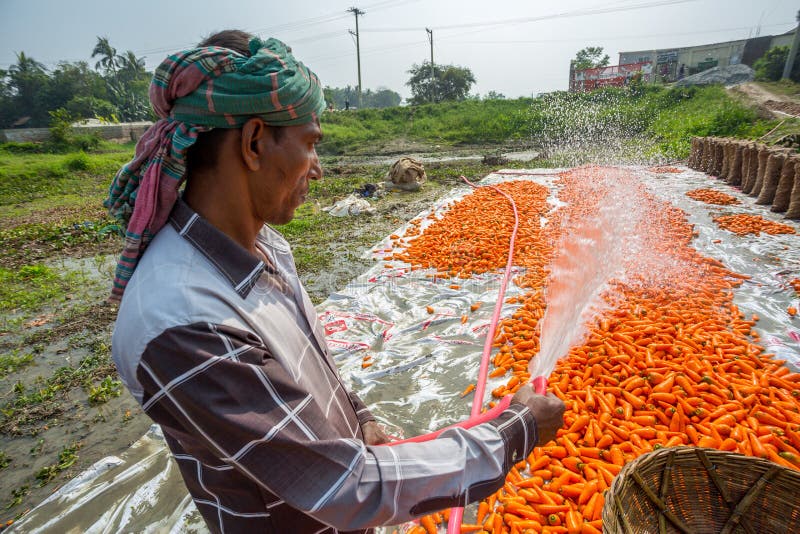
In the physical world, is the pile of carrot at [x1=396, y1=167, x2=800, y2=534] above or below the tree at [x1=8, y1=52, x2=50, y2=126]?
below

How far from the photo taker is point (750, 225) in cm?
640

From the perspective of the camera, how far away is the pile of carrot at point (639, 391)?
2.24 meters

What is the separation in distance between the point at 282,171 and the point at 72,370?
4.41 m

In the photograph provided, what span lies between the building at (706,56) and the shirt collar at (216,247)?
43.2 meters

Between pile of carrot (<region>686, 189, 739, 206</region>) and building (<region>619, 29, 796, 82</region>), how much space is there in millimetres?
33209

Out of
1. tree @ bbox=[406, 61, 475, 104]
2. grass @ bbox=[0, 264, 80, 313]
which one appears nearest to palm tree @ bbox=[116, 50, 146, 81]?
tree @ bbox=[406, 61, 475, 104]

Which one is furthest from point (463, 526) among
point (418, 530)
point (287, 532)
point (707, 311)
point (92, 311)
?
point (92, 311)

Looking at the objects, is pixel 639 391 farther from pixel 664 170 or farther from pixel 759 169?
pixel 664 170

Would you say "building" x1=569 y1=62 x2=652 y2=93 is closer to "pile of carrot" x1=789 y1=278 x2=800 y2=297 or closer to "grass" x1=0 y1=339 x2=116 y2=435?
"pile of carrot" x1=789 y1=278 x2=800 y2=297

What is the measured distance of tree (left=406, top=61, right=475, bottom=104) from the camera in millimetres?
49500

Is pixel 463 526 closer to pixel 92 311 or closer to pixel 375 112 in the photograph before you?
pixel 92 311

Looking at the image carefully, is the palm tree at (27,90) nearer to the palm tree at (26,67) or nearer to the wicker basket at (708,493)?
the palm tree at (26,67)

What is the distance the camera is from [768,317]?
389cm

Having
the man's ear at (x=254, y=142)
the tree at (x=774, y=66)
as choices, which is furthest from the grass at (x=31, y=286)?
the tree at (x=774, y=66)
